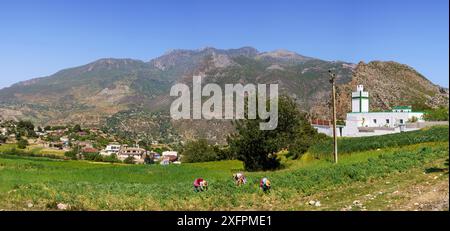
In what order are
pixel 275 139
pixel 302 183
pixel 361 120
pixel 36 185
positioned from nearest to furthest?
1. pixel 302 183
2. pixel 36 185
3. pixel 275 139
4. pixel 361 120

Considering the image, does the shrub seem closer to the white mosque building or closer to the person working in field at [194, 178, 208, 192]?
the white mosque building

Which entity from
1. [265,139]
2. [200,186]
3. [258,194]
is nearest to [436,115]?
[265,139]

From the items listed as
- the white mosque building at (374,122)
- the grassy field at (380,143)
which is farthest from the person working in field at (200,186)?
the white mosque building at (374,122)

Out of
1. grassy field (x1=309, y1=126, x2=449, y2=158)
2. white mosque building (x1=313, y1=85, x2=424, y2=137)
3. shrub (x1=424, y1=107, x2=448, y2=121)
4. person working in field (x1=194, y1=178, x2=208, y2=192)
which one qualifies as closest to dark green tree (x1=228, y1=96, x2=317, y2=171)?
grassy field (x1=309, y1=126, x2=449, y2=158)

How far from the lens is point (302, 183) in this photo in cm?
2117

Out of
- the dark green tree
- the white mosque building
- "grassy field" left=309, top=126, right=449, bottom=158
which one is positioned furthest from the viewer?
the white mosque building

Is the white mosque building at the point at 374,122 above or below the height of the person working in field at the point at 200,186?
above

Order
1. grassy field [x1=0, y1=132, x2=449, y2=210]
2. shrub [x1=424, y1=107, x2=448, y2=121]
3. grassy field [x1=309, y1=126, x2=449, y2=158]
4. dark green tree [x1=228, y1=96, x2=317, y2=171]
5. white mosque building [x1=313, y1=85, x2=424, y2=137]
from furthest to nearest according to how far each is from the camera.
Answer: shrub [x1=424, y1=107, x2=448, y2=121]
white mosque building [x1=313, y1=85, x2=424, y2=137]
dark green tree [x1=228, y1=96, x2=317, y2=171]
grassy field [x1=309, y1=126, x2=449, y2=158]
grassy field [x1=0, y1=132, x2=449, y2=210]

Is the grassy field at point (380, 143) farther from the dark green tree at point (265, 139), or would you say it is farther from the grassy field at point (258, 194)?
the grassy field at point (258, 194)

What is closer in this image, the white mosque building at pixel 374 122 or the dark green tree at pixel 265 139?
the dark green tree at pixel 265 139

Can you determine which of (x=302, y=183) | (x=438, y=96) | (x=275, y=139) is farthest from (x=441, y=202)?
(x=438, y=96)

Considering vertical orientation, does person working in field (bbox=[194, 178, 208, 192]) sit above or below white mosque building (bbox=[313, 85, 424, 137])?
below
